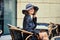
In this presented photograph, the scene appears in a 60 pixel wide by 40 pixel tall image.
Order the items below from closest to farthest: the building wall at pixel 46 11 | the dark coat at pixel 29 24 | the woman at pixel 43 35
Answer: the woman at pixel 43 35 → the dark coat at pixel 29 24 → the building wall at pixel 46 11

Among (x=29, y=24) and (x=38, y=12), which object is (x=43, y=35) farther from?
(x=38, y=12)

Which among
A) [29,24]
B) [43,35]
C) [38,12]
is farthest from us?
[38,12]

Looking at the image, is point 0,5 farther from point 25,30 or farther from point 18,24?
point 25,30

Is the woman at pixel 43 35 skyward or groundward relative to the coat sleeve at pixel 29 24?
groundward

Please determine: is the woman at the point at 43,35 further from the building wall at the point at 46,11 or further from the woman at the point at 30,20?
the building wall at the point at 46,11

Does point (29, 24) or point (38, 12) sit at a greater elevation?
point (29, 24)

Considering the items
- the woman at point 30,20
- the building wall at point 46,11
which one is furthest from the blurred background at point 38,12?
the woman at point 30,20

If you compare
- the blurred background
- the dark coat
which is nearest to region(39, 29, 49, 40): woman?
the dark coat

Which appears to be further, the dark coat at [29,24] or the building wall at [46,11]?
the building wall at [46,11]

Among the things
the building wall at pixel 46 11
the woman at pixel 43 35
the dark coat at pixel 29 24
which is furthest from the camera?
the building wall at pixel 46 11

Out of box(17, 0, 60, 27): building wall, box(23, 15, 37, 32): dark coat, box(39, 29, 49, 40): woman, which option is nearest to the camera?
box(39, 29, 49, 40): woman

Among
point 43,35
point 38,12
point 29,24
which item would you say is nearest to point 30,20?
point 29,24

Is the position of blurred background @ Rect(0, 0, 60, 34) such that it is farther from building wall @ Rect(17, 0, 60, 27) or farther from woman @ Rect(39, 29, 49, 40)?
woman @ Rect(39, 29, 49, 40)

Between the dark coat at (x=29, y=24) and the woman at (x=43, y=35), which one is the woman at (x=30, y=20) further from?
the woman at (x=43, y=35)
